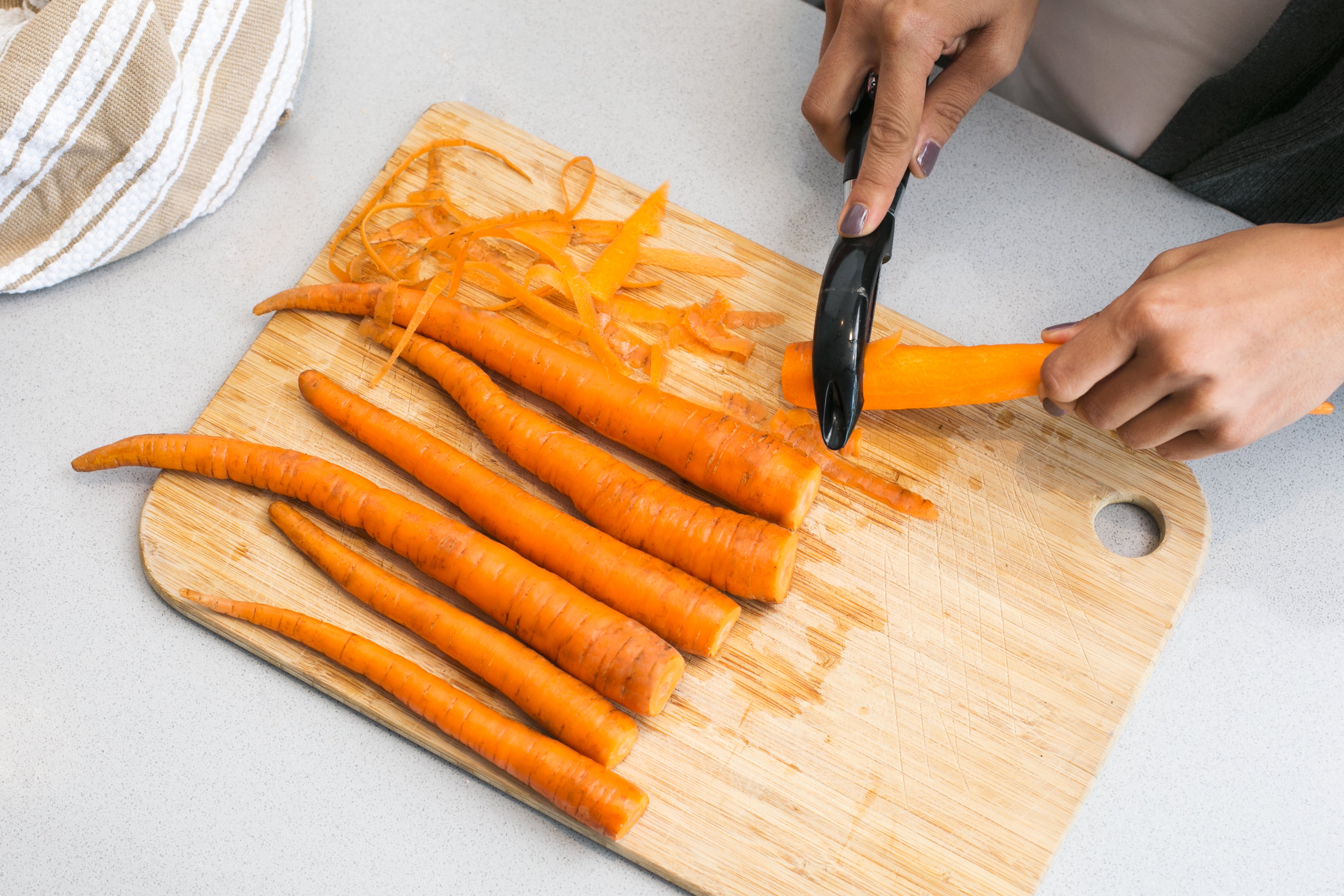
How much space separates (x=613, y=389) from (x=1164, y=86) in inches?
49.9

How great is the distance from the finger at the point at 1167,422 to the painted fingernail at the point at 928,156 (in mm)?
558

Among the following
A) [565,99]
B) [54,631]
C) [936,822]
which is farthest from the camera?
[565,99]

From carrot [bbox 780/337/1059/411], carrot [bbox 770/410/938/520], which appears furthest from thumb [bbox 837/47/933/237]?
carrot [bbox 770/410/938/520]

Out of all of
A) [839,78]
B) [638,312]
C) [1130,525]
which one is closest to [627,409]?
[638,312]

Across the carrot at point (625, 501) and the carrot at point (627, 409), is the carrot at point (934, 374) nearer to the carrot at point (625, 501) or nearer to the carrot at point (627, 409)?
the carrot at point (627, 409)

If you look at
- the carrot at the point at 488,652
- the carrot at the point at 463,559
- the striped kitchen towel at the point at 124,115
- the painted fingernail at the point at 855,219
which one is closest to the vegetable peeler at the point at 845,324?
the painted fingernail at the point at 855,219

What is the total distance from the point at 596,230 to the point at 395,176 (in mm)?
429

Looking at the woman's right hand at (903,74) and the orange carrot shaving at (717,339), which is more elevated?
the woman's right hand at (903,74)

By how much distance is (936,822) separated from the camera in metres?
1.42

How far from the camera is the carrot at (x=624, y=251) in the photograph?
1714 millimetres

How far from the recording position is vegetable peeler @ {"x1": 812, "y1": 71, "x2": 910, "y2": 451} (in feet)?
4.81

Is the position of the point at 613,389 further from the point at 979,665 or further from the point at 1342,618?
the point at 1342,618

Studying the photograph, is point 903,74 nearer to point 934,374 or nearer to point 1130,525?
point 934,374

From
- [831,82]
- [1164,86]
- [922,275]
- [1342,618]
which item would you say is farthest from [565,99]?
[1342,618]
